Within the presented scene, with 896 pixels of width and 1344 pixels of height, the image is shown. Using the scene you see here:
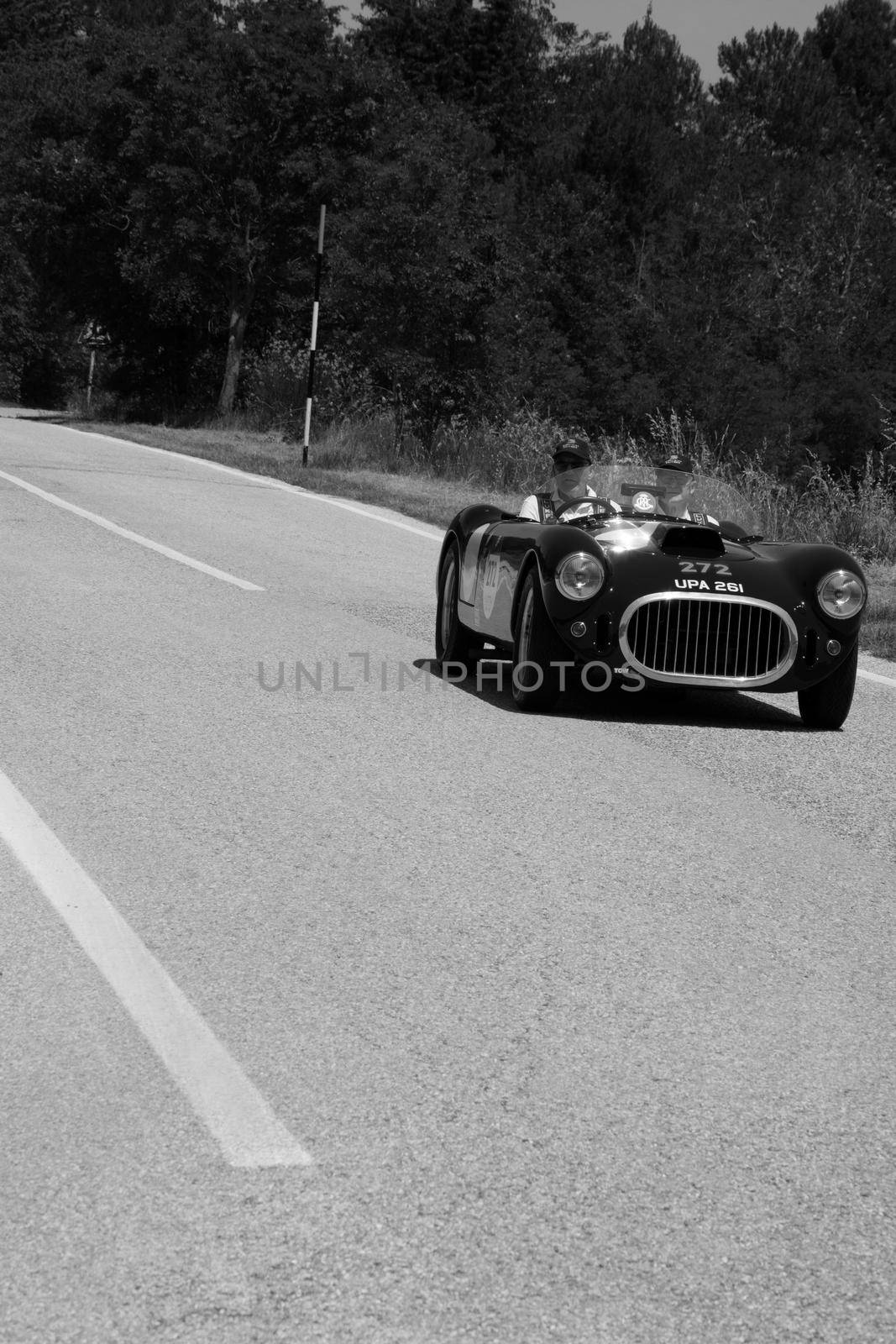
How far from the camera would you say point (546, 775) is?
6301 mm

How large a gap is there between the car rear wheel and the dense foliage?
66.5 feet

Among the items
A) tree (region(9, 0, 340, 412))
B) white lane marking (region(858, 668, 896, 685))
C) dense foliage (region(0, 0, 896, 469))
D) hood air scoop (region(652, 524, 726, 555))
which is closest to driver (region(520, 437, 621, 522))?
hood air scoop (region(652, 524, 726, 555))

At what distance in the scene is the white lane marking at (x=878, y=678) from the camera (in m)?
9.36

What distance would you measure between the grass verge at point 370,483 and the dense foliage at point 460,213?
308 cm

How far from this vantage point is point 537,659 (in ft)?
24.9

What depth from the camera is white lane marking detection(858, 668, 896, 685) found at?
30.7 ft

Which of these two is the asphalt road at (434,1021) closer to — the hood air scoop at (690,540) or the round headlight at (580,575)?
the round headlight at (580,575)

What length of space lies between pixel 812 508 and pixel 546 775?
1141 cm

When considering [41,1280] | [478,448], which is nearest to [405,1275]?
[41,1280]

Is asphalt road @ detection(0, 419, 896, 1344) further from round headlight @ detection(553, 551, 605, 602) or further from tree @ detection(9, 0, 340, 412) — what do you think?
tree @ detection(9, 0, 340, 412)

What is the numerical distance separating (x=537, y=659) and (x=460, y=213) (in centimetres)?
2305

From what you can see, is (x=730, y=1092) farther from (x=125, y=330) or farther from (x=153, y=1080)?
(x=125, y=330)

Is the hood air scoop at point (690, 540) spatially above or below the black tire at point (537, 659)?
above

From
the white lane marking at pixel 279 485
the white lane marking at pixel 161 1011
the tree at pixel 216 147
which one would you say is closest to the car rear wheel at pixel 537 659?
the white lane marking at pixel 161 1011
